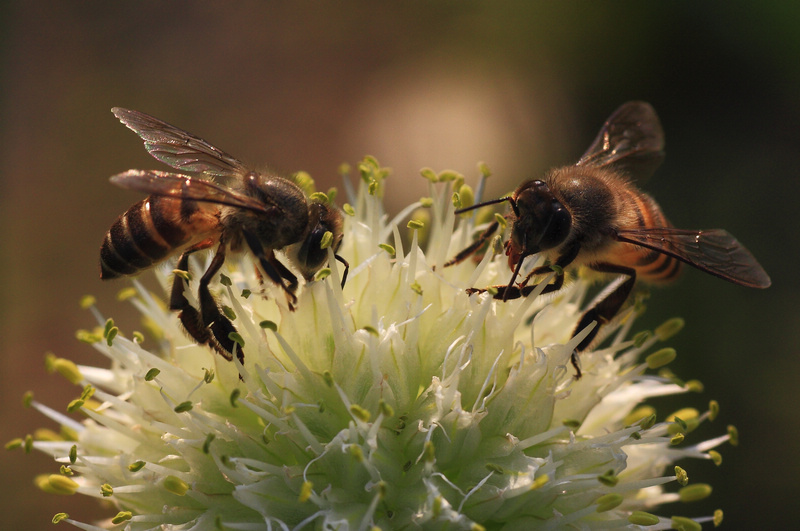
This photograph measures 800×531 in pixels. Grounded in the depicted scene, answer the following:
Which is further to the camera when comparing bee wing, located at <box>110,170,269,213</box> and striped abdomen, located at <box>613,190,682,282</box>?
striped abdomen, located at <box>613,190,682,282</box>

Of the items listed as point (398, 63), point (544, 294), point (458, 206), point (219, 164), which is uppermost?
point (398, 63)

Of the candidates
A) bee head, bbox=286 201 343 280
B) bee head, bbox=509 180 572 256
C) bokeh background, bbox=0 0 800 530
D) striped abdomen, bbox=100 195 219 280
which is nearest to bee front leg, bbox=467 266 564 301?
bee head, bbox=509 180 572 256

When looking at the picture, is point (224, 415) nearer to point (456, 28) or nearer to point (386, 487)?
point (386, 487)

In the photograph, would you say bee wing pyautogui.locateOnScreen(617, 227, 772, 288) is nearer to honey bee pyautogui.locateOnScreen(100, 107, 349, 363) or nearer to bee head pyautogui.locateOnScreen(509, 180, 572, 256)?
bee head pyautogui.locateOnScreen(509, 180, 572, 256)

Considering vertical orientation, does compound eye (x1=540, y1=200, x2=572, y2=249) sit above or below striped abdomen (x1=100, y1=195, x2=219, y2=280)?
below

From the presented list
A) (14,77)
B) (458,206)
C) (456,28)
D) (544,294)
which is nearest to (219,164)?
(458,206)
